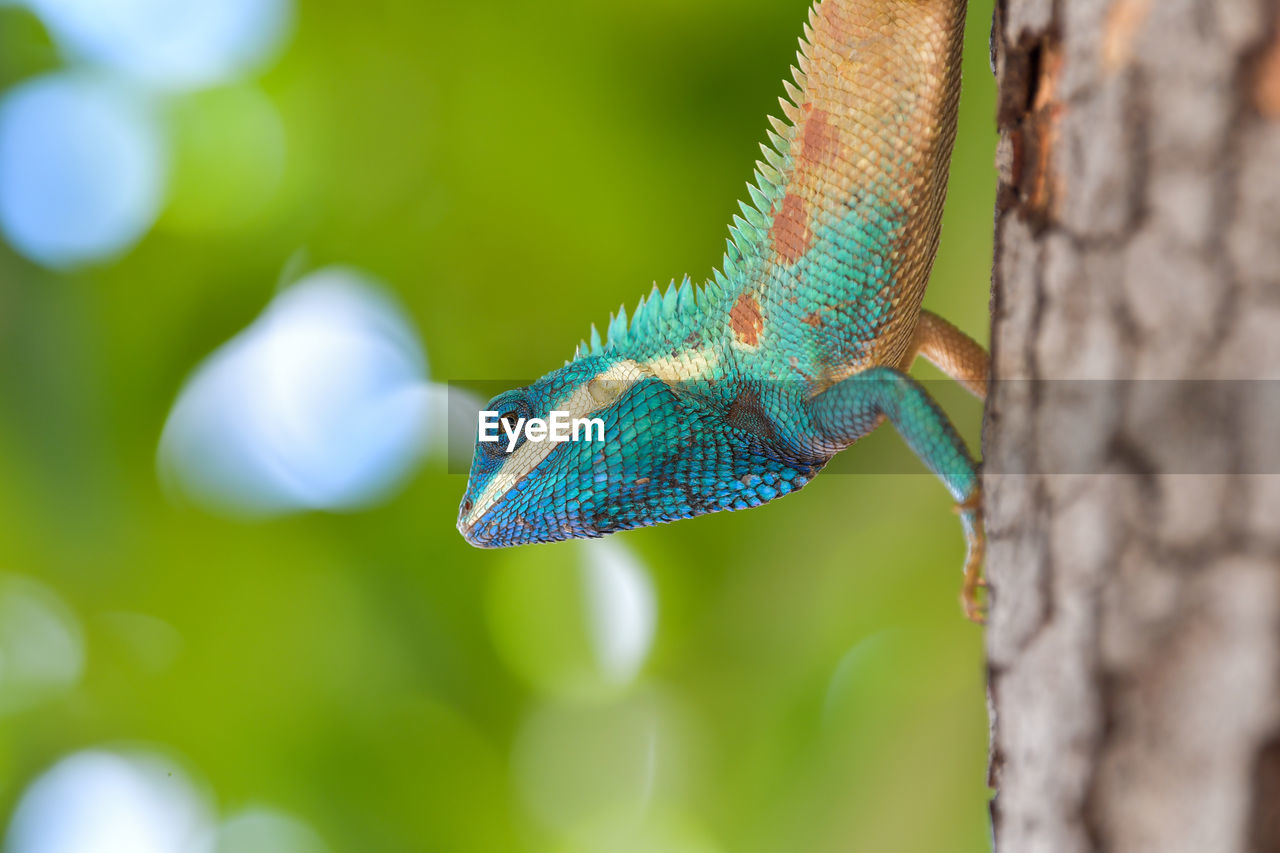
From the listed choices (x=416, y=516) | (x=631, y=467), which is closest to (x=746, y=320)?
(x=631, y=467)

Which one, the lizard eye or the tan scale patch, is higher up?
the tan scale patch

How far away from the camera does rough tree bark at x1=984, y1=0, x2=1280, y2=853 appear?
18.6 inches

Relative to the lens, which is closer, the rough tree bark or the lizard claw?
the rough tree bark

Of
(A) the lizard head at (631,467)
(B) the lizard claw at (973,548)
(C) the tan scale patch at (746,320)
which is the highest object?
(C) the tan scale patch at (746,320)

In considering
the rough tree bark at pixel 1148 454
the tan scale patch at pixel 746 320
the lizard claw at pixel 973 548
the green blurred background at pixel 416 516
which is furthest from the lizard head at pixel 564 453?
the green blurred background at pixel 416 516

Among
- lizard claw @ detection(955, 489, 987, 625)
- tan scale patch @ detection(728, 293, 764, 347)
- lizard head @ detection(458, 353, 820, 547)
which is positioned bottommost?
lizard claw @ detection(955, 489, 987, 625)

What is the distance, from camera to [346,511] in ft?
7.83

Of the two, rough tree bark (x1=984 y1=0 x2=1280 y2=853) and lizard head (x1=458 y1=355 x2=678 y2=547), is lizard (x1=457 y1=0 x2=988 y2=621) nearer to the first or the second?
lizard head (x1=458 y1=355 x2=678 y2=547)

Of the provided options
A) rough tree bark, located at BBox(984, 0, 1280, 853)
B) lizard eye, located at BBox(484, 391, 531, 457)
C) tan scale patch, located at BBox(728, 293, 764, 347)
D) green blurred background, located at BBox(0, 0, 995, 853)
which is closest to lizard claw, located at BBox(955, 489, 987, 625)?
rough tree bark, located at BBox(984, 0, 1280, 853)

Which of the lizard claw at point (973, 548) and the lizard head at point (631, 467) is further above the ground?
the lizard head at point (631, 467)

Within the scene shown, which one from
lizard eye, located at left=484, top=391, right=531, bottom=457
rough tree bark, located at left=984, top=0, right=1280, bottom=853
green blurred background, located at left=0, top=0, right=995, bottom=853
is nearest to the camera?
rough tree bark, located at left=984, top=0, right=1280, bottom=853

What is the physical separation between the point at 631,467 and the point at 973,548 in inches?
16.3

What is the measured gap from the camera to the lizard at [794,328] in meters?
1.05

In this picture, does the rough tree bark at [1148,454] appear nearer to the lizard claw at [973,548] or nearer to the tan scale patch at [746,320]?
the lizard claw at [973,548]
